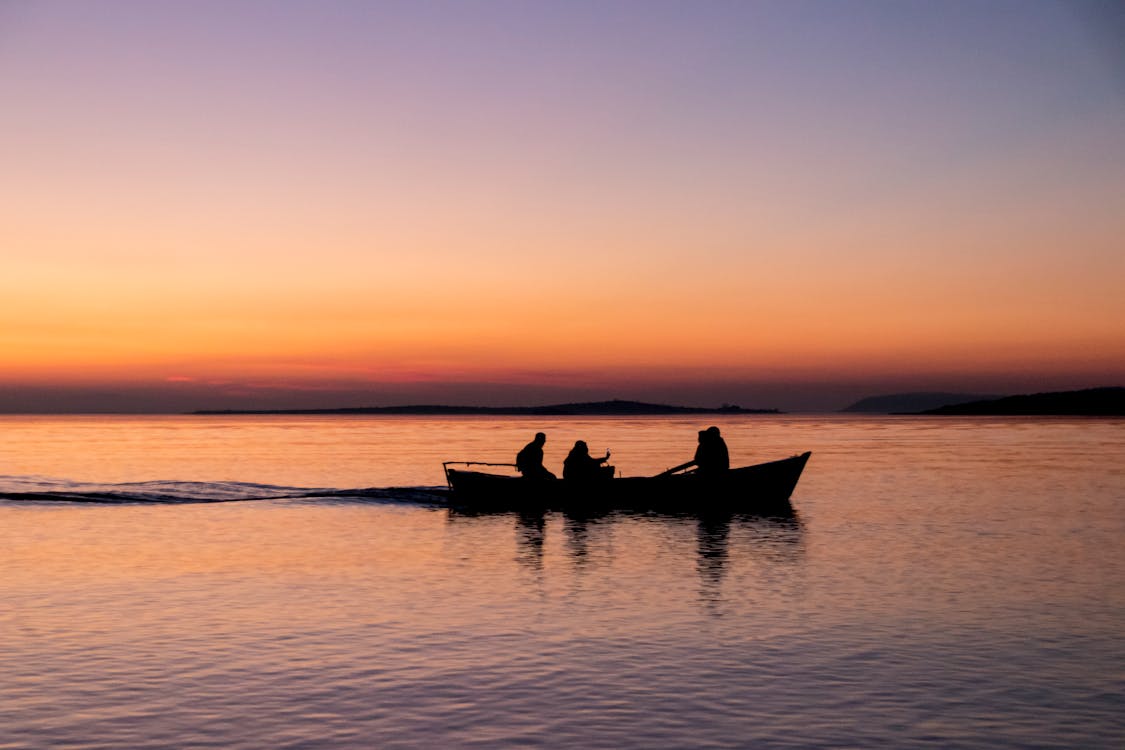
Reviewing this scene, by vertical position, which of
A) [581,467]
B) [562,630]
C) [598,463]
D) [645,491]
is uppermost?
[598,463]

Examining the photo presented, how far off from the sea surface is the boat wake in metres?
4.96

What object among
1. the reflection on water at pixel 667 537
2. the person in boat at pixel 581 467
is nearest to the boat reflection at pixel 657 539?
the reflection on water at pixel 667 537

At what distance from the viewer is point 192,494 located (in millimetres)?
43656

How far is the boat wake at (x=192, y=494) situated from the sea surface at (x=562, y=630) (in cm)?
496

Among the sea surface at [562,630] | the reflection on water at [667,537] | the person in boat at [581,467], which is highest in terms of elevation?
the person in boat at [581,467]

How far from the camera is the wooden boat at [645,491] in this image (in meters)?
36.4

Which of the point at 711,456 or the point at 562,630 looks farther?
the point at 711,456

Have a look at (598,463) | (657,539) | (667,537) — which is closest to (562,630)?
(657,539)

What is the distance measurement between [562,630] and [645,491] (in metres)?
20.3

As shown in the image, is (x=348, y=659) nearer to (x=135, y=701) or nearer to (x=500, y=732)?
(x=135, y=701)

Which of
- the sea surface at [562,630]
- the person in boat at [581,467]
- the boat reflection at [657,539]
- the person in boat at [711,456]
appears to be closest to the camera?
the sea surface at [562,630]

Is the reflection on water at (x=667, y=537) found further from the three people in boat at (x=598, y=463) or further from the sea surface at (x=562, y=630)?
the three people in boat at (x=598, y=463)

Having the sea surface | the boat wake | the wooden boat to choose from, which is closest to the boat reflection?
the sea surface

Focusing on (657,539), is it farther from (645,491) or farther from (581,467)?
(581,467)
